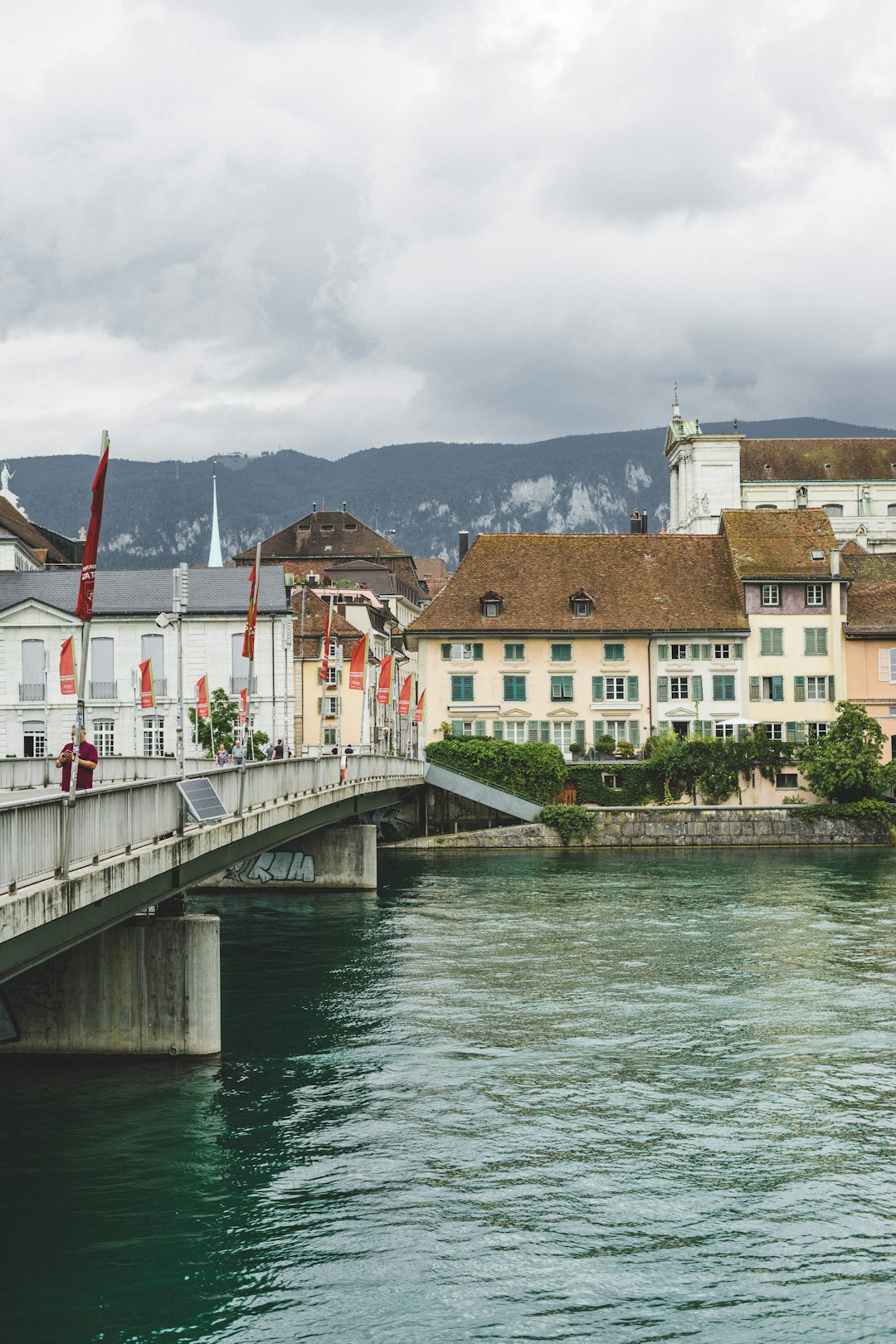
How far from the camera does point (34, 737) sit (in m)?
76.3

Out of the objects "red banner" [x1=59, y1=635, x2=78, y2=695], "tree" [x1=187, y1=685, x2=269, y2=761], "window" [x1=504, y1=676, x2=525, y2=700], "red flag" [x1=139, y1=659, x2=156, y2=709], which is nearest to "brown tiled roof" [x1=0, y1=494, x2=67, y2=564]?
"tree" [x1=187, y1=685, x2=269, y2=761]

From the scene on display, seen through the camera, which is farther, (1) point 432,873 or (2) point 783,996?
(1) point 432,873

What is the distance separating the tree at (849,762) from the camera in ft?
225

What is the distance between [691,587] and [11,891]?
6532 centimetres

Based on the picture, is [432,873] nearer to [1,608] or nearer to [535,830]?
[535,830]

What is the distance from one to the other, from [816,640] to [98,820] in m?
60.3

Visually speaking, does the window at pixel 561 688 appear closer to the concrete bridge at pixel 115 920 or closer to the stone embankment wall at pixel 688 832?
the stone embankment wall at pixel 688 832

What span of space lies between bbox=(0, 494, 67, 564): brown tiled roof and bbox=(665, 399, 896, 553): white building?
5223 centimetres

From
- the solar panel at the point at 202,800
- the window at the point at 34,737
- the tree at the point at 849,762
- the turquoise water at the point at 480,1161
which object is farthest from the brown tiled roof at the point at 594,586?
the solar panel at the point at 202,800

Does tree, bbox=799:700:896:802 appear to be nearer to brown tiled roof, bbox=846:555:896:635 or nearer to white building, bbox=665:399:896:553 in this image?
brown tiled roof, bbox=846:555:896:635

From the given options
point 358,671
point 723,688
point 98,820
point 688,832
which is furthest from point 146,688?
point 98,820

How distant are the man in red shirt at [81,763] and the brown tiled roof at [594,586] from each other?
53728 mm

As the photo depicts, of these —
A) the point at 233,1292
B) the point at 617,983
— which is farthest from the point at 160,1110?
the point at 617,983

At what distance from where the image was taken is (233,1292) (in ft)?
52.1
